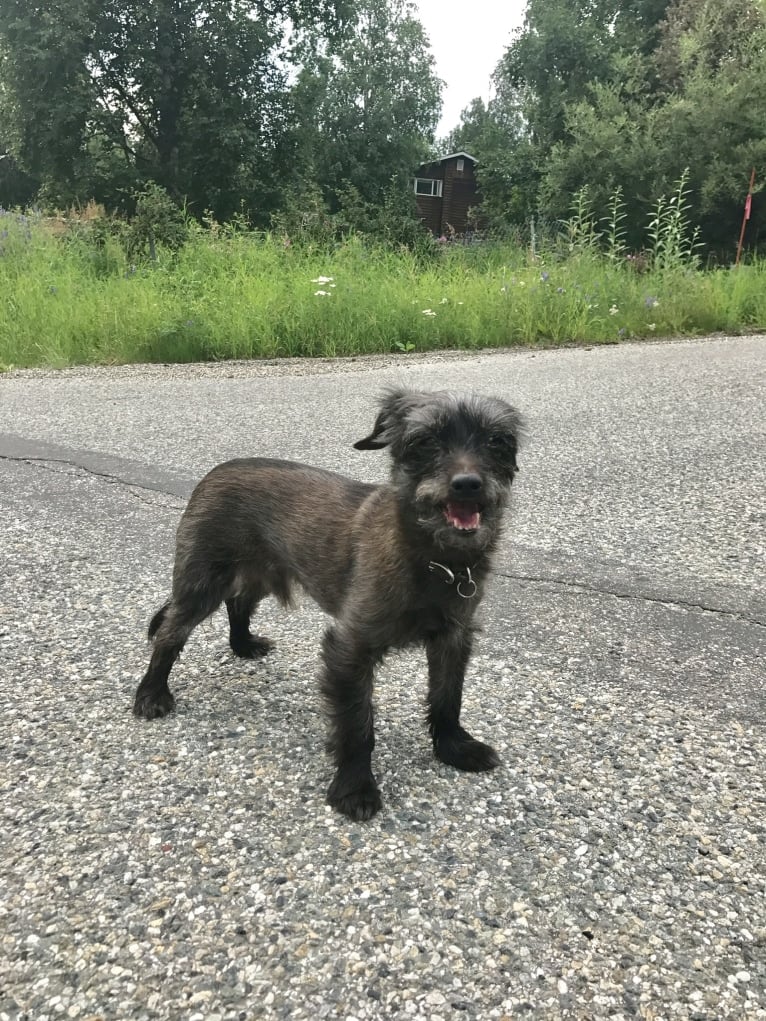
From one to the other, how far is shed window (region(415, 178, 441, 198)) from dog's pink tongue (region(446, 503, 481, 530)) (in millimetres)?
54520

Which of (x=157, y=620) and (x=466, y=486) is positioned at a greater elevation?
(x=466, y=486)

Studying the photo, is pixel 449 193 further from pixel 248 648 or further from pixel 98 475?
pixel 248 648

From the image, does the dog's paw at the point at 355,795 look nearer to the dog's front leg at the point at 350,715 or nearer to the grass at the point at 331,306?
the dog's front leg at the point at 350,715

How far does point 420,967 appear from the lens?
1719mm

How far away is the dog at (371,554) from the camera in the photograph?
2.15 meters

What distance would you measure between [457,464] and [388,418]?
438 mm

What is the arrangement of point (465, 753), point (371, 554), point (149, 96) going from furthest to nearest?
point (149, 96), point (465, 753), point (371, 554)

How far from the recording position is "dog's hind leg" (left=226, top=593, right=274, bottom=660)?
3055 millimetres

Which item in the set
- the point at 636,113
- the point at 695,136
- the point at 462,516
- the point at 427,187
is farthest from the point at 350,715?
the point at 427,187

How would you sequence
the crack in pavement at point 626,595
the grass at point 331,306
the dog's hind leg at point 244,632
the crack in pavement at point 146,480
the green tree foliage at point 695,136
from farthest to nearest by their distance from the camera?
the green tree foliage at point 695,136
the grass at point 331,306
the crack in pavement at point 146,480
the crack in pavement at point 626,595
the dog's hind leg at point 244,632

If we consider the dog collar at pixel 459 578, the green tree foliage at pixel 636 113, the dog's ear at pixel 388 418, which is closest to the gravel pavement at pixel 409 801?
the dog collar at pixel 459 578

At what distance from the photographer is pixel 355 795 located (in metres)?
2.24

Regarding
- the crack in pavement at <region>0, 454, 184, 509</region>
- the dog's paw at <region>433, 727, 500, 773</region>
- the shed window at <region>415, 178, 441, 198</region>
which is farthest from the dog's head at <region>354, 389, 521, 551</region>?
the shed window at <region>415, 178, 441, 198</region>

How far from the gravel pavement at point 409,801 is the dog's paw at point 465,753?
0.04 meters
